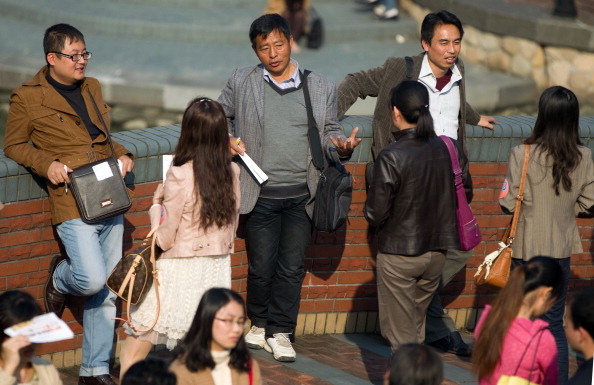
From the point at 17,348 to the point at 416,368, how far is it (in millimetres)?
1642

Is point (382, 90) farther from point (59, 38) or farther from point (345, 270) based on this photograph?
point (59, 38)

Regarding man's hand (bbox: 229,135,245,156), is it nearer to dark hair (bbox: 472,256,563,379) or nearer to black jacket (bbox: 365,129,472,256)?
black jacket (bbox: 365,129,472,256)

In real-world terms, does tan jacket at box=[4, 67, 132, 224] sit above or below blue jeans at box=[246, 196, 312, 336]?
above

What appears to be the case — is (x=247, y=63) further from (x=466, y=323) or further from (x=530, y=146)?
(x=530, y=146)

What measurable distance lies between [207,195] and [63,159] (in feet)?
3.09

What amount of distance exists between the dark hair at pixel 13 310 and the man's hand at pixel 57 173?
1.64 meters

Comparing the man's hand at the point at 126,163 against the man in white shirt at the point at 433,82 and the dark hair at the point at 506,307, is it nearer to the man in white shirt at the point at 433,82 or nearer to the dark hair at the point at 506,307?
the man in white shirt at the point at 433,82

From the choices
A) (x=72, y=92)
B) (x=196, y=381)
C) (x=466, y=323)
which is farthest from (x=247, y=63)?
(x=196, y=381)

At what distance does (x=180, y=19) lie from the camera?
645 inches

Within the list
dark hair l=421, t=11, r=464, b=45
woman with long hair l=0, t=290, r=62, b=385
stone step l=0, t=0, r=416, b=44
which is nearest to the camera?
woman with long hair l=0, t=290, r=62, b=385

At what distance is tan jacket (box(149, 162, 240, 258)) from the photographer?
20.0ft

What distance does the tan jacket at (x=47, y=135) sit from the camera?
20.8 feet

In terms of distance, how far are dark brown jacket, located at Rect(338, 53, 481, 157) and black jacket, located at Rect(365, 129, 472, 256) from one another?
100 centimetres

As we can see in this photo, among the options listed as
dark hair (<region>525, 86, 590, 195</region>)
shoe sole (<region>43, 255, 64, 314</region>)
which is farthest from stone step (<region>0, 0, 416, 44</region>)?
dark hair (<region>525, 86, 590, 195</region>)
